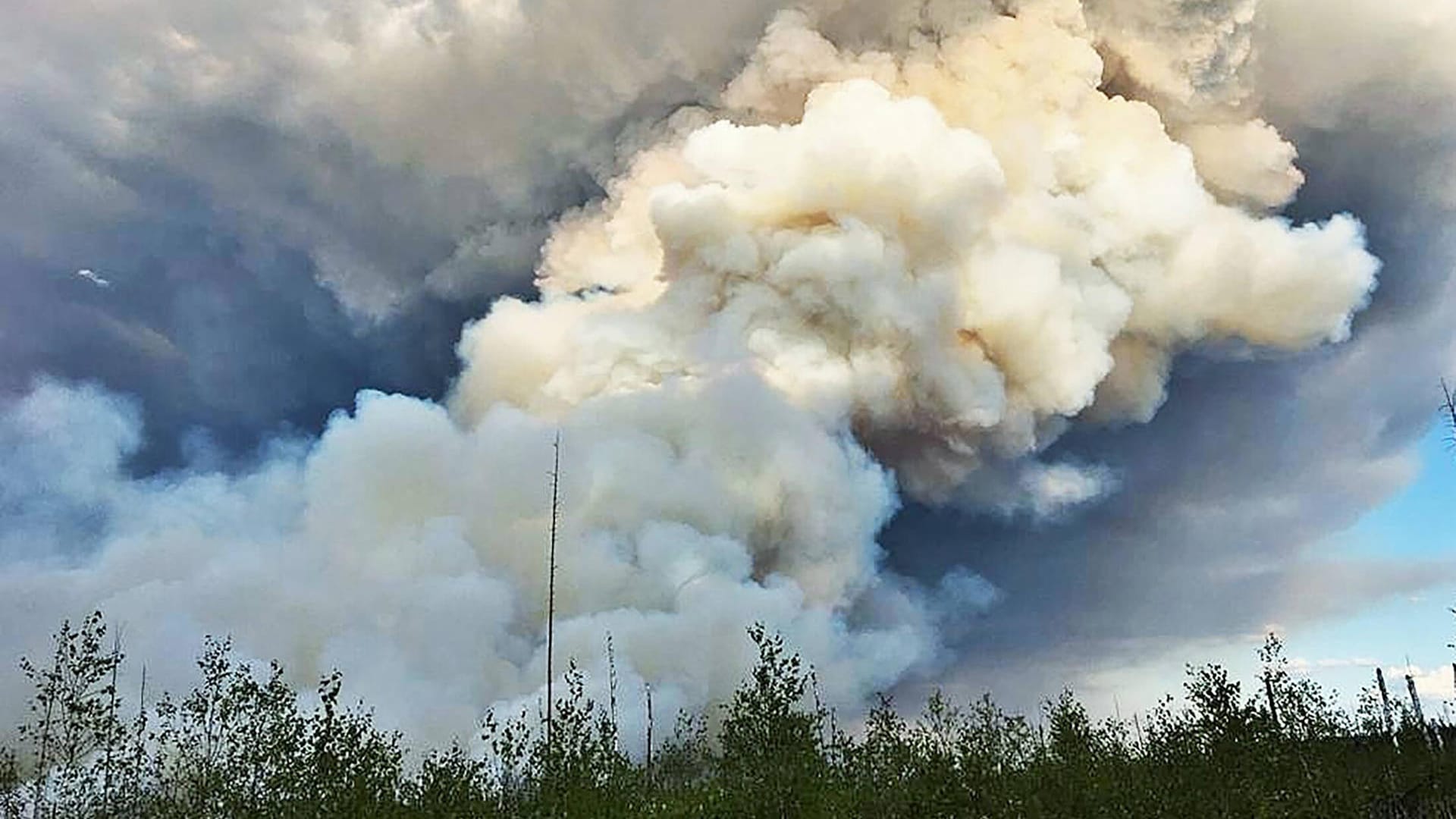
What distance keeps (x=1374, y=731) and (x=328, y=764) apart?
54874 millimetres

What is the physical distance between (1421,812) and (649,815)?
29.5 metres

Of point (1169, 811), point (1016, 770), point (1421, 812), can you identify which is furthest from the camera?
point (1016, 770)

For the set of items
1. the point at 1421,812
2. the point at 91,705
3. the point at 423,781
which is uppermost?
the point at 91,705

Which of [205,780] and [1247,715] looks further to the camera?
[1247,715]

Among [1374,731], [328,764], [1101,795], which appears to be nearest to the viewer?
[328,764]

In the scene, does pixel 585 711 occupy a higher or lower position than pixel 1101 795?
higher

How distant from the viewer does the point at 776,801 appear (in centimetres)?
3322

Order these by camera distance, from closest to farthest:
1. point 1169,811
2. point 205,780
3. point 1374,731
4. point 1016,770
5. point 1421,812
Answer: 1. point 205,780
2. point 1169,811
3. point 1421,812
4. point 1016,770
5. point 1374,731

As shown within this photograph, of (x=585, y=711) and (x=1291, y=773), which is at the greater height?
(x=585, y=711)

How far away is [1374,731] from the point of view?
58.7 m

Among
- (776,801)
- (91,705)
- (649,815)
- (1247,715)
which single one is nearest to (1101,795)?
(1247,715)

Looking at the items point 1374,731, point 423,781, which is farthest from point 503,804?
point 1374,731

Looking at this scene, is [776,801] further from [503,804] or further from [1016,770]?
[1016,770]

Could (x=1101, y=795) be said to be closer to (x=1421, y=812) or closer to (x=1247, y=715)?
(x=1247, y=715)
